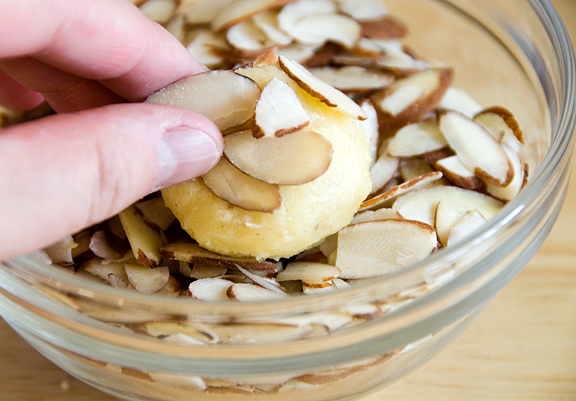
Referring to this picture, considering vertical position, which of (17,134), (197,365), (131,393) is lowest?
(131,393)

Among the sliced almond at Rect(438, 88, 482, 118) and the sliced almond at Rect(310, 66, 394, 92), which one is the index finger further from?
the sliced almond at Rect(438, 88, 482, 118)

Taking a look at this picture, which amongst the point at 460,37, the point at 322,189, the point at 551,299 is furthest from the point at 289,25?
the point at 551,299

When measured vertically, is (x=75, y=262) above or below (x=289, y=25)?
below

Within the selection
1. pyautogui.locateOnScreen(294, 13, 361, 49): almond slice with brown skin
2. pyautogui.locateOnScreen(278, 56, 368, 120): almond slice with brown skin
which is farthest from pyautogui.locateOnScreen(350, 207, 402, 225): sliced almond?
pyautogui.locateOnScreen(294, 13, 361, 49): almond slice with brown skin

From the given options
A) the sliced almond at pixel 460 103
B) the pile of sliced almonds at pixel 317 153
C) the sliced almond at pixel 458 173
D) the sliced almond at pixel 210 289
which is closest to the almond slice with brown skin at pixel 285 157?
the pile of sliced almonds at pixel 317 153

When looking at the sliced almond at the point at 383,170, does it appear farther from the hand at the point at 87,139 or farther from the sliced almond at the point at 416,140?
the hand at the point at 87,139

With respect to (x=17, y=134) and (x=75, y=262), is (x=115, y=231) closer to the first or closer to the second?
(x=75, y=262)

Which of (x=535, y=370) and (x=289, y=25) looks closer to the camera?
(x=535, y=370)
